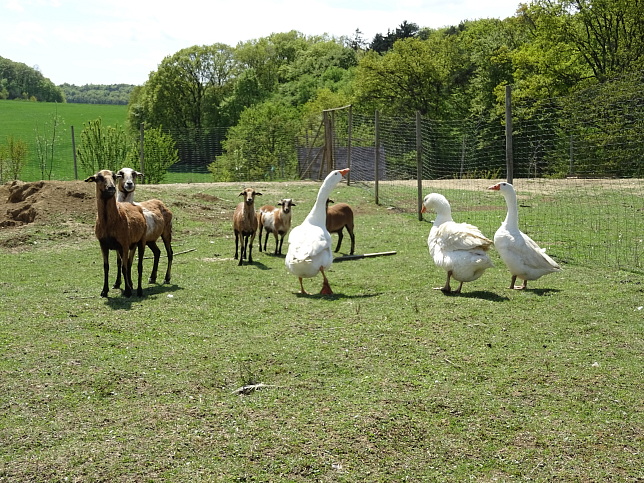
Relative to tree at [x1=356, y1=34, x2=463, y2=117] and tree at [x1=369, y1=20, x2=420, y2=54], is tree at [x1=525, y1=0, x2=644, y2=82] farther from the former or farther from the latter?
tree at [x1=369, y1=20, x2=420, y2=54]

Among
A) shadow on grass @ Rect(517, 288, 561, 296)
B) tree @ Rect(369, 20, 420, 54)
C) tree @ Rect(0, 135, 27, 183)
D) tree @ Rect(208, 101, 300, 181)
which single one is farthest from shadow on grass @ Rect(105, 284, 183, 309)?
tree @ Rect(369, 20, 420, 54)

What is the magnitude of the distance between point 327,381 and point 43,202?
13.1 meters

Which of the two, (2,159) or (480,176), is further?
(480,176)

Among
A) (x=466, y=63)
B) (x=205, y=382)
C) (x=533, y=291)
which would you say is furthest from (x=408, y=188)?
(x=466, y=63)

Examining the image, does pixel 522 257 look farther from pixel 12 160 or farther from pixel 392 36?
pixel 392 36

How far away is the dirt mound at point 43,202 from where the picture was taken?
16312mm

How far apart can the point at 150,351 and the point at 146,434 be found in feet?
6.54

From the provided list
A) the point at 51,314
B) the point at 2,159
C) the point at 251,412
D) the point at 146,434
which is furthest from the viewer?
the point at 2,159

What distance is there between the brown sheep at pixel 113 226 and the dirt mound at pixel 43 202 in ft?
23.8

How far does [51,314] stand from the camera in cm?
820

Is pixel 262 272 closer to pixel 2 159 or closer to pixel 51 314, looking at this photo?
pixel 51 314

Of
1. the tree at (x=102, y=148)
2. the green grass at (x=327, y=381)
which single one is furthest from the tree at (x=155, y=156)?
the green grass at (x=327, y=381)

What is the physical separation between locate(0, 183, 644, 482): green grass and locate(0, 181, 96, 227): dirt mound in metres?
6.62

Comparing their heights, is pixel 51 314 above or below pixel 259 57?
below
